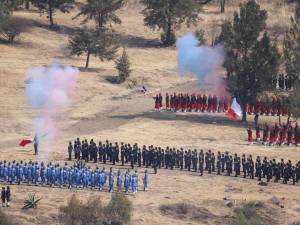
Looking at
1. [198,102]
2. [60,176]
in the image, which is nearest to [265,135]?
[198,102]

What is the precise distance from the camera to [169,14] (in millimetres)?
62656

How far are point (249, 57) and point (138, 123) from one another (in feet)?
23.2

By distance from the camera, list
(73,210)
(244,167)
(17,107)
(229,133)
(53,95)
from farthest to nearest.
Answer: (17,107)
(229,133)
(53,95)
(244,167)
(73,210)

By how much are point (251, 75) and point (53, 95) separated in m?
11.9

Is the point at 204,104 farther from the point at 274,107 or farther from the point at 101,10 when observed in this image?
the point at 101,10

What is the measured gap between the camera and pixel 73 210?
27.8 meters

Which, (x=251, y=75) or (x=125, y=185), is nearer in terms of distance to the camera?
(x=125, y=185)

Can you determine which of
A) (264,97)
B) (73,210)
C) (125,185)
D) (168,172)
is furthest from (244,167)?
(264,97)

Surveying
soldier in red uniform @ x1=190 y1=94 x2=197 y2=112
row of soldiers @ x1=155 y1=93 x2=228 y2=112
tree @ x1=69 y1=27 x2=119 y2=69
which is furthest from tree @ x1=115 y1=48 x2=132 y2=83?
soldier in red uniform @ x1=190 y1=94 x2=197 y2=112

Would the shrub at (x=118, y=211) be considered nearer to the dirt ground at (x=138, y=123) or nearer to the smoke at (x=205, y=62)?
the dirt ground at (x=138, y=123)

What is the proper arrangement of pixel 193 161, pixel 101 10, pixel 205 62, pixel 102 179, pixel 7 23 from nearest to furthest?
1. pixel 102 179
2. pixel 193 161
3. pixel 205 62
4. pixel 7 23
5. pixel 101 10

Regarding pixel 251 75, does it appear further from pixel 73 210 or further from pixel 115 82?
pixel 73 210

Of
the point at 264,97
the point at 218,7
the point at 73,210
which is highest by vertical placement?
the point at 218,7

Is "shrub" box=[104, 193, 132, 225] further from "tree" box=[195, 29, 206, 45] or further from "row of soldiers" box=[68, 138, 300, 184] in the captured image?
"tree" box=[195, 29, 206, 45]
